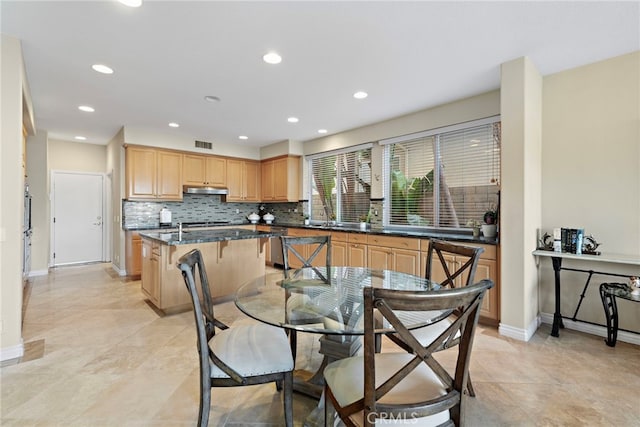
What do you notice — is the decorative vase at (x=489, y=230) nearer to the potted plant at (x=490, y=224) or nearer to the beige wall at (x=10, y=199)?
the potted plant at (x=490, y=224)

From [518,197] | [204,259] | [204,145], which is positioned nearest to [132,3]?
[204,259]

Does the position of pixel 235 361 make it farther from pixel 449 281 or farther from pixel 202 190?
pixel 202 190

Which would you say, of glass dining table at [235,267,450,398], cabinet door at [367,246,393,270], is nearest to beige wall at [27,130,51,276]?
glass dining table at [235,267,450,398]

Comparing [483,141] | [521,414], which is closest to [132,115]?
[483,141]

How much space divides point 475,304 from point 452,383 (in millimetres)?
340

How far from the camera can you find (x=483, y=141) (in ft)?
12.3

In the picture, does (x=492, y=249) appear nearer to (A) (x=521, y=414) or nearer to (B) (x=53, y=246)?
(A) (x=521, y=414)

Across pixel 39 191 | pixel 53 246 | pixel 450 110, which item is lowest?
pixel 53 246

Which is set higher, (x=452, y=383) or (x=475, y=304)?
(x=475, y=304)

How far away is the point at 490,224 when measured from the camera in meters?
3.38

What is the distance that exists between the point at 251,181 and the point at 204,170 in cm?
109

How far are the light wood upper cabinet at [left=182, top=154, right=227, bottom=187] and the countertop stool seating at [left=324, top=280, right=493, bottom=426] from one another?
5473mm

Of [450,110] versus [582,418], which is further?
[450,110]

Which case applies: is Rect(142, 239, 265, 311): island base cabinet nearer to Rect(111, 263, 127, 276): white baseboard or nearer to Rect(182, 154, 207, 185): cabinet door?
Rect(111, 263, 127, 276): white baseboard
